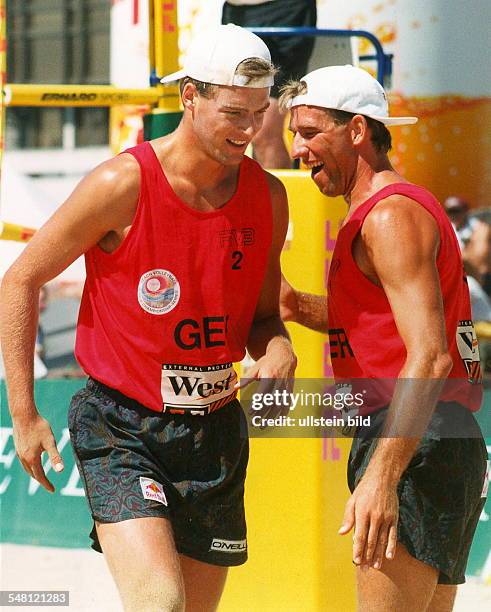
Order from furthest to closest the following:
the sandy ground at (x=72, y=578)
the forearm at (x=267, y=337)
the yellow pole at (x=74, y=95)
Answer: the sandy ground at (x=72, y=578) < the yellow pole at (x=74, y=95) < the forearm at (x=267, y=337)

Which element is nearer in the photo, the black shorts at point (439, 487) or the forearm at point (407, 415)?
the forearm at point (407, 415)

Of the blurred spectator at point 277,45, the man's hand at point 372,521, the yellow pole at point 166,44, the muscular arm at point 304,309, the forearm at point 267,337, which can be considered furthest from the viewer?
the blurred spectator at point 277,45

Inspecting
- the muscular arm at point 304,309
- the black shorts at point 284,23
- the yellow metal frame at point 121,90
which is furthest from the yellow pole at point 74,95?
the muscular arm at point 304,309

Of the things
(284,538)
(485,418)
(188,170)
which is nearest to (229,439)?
(188,170)

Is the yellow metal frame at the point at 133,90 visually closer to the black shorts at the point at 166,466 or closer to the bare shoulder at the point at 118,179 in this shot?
the bare shoulder at the point at 118,179

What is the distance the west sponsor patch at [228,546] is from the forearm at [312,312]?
673 mm

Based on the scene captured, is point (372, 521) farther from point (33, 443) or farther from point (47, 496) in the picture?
point (47, 496)

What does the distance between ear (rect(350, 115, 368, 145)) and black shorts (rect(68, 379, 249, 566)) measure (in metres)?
0.78

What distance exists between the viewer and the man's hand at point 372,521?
2496mm

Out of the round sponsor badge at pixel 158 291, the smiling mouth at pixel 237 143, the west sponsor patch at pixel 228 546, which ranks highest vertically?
the smiling mouth at pixel 237 143

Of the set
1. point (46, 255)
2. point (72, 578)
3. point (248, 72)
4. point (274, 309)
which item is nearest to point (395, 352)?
point (274, 309)

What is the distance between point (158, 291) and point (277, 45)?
6.91ft

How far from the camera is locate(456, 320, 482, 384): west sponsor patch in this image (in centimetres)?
279

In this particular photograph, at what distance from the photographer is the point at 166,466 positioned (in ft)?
9.30
